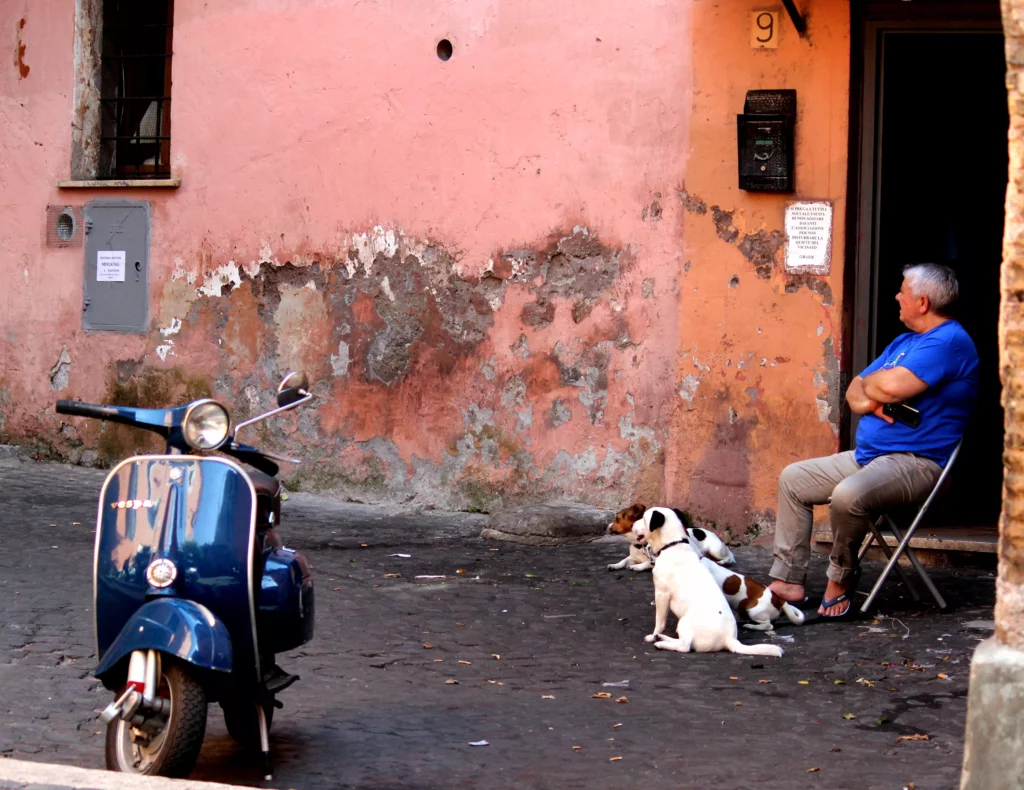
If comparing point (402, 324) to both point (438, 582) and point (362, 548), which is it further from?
point (438, 582)

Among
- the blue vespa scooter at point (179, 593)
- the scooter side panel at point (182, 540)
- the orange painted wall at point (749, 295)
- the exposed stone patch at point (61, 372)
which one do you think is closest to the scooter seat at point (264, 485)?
the blue vespa scooter at point (179, 593)

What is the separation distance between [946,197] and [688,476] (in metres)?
2.70

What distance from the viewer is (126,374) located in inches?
409

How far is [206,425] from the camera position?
4.11 metres

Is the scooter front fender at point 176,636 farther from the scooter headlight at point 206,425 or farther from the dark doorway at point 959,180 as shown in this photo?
the dark doorway at point 959,180

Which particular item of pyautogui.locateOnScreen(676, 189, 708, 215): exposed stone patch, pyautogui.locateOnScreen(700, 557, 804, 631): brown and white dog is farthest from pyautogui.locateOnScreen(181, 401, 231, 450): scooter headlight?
pyautogui.locateOnScreen(676, 189, 708, 215): exposed stone patch

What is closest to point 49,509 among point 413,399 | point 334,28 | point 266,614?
point 413,399

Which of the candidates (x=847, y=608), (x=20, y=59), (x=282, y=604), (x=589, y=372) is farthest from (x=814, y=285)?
(x=20, y=59)

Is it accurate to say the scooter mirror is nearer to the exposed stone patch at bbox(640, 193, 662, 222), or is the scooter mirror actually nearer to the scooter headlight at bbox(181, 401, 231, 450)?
the scooter headlight at bbox(181, 401, 231, 450)

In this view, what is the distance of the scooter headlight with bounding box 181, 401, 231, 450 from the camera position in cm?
408

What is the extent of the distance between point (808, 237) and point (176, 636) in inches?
210

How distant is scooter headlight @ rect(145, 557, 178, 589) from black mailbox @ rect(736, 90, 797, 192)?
5129 mm

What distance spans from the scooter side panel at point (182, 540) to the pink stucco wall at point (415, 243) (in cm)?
485

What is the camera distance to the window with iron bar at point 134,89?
1079 centimetres
